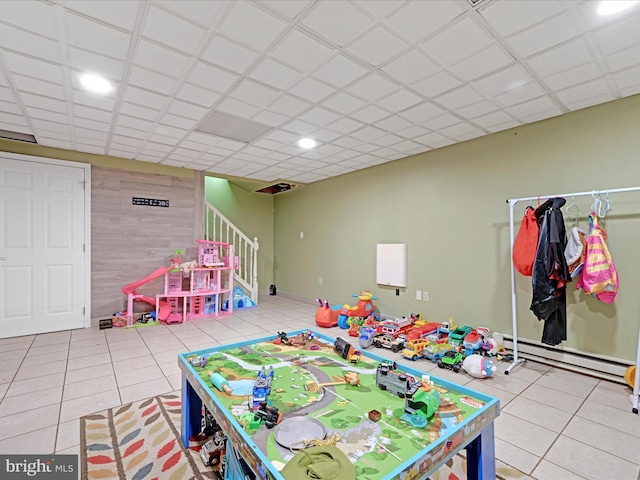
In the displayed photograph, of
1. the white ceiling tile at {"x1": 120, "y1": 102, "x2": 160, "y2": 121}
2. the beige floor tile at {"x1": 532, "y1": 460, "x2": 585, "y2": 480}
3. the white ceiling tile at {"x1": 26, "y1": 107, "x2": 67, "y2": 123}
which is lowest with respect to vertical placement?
the beige floor tile at {"x1": 532, "y1": 460, "x2": 585, "y2": 480}

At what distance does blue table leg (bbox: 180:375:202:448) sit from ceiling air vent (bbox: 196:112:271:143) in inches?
101

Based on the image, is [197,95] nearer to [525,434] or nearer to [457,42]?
[457,42]

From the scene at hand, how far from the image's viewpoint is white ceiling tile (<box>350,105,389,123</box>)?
116 inches

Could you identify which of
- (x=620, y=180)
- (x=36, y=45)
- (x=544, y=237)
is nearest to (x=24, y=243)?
(x=36, y=45)

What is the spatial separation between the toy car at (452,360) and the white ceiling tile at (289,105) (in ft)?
9.46

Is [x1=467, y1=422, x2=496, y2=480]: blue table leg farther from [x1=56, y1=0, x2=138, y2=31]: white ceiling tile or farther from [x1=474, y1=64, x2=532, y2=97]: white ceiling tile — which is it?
[x1=56, y1=0, x2=138, y2=31]: white ceiling tile

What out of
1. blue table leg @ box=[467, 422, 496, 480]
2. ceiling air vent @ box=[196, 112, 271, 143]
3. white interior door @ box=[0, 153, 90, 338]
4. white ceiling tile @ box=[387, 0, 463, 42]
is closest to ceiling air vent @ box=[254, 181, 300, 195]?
A: ceiling air vent @ box=[196, 112, 271, 143]

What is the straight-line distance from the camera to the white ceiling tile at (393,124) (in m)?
3.17

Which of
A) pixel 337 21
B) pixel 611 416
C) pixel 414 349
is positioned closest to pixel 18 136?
pixel 337 21

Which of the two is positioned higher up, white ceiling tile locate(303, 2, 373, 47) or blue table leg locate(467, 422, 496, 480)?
white ceiling tile locate(303, 2, 373, 47)

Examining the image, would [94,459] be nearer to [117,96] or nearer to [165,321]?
[117,96]

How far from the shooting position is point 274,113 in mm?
3043

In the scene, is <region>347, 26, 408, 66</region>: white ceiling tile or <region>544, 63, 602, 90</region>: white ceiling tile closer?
<region>347, 26, 408, 66</region>: white ceiling tile

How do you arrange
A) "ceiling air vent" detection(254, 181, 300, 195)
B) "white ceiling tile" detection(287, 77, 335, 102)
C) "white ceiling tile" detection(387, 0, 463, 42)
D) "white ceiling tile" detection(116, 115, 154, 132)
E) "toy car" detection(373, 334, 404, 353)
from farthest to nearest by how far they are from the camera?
"ceiling air vent" detection(254, 181, 300, 195) → "toy car" detection(373, 334, 404, 353) → "white ceiling tile" detection(116, 115, 154, 132) → "white ceiling tile" detection(287, 77, 335, 102) → "white ceiling tile" detection(387, 0, 463, 42)
